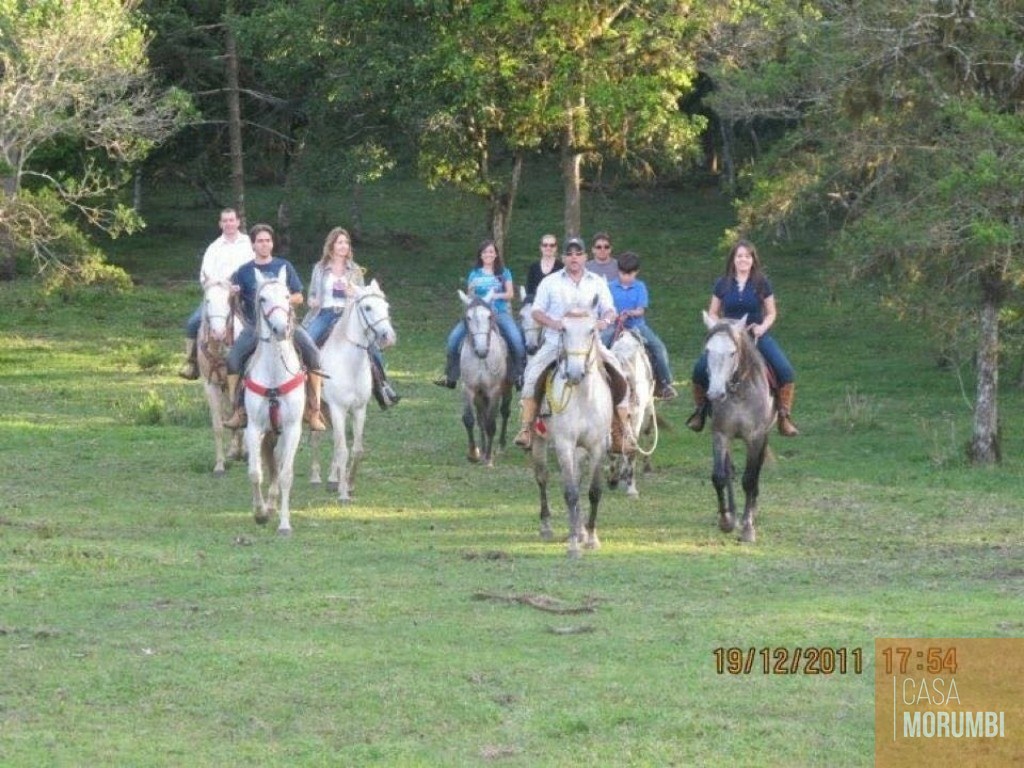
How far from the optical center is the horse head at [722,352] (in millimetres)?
14711

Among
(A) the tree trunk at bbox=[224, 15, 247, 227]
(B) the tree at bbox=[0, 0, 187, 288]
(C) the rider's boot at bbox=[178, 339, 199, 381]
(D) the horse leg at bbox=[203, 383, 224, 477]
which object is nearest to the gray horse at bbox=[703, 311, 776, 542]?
(D) the horse leg at bbox=[203, 383, 224, 477]

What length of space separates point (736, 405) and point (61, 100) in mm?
16106

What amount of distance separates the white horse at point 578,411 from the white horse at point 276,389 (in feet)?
7.03

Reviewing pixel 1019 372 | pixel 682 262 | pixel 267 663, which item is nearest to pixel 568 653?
pixel 267 663

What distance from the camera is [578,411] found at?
1420 cm

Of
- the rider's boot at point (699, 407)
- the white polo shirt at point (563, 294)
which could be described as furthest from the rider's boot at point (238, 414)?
the rider's boot at point (699, 407)

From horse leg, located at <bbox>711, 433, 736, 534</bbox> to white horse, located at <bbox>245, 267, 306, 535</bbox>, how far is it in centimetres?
347

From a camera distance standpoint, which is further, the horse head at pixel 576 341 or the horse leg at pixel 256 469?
the horse leg at pixel 256 469

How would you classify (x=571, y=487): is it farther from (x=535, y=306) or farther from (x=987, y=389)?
(x=987, y=389)

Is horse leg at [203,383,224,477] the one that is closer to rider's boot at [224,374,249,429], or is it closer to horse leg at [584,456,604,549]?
rider's boot at [224,374,249,429]

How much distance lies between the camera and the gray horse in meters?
14.7

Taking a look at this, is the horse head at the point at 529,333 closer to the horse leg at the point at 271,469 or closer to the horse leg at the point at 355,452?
the horse leg at the point at 355,452

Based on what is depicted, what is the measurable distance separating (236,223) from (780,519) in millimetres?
6008

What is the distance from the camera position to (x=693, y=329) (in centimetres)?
3412
